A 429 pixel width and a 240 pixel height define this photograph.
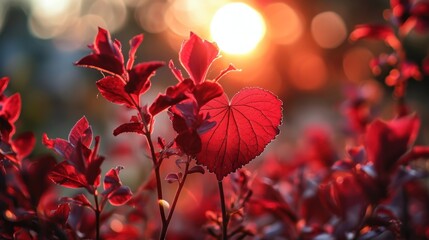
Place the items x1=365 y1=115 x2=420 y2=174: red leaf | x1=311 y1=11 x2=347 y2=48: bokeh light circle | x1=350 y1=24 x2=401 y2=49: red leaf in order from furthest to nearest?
x1=311 y1=11 x2=347 y2=48: bokeh light circle
x1=350 y1=24 x2=401 y2=49: red leaf
x1=365 y1=115 x2=420 y2=174: red leaf

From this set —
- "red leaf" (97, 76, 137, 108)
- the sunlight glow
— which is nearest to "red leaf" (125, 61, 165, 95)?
"red leaf" (97, 76, 137, 108)

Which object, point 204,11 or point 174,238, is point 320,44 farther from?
point 174,238

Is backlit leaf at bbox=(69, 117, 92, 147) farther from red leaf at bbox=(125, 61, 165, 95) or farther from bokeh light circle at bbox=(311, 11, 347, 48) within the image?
bokeh light circle at bbox=(311, 11, 347, 48)

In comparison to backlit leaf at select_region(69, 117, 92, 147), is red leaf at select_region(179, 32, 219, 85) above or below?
above

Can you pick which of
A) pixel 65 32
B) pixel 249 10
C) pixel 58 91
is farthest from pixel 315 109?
pixel 65 32

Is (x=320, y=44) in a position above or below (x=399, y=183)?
above

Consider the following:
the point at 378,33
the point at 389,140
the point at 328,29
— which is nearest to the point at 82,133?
the point at 389,140
